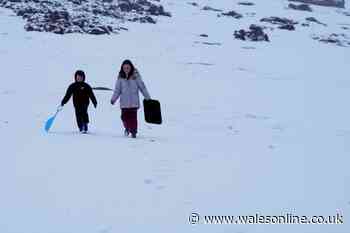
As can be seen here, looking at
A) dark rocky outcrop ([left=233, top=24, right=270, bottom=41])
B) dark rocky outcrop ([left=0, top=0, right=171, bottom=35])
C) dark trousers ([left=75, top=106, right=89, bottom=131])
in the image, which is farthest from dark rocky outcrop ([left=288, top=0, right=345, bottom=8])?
dark trousers ([left=75, top=106, right=89, bottom=131])

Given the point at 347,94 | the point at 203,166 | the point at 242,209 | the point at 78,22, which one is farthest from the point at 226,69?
the point at 242,209

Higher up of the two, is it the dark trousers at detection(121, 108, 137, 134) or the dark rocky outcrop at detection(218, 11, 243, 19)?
the dark trousers at detection(121, 108, 137, 134)

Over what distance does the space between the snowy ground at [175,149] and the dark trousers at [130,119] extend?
0.28 meters

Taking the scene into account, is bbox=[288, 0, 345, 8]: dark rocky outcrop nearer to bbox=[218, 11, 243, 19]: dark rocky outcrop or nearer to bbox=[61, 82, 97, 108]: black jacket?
bbox=[218, 11, 243, 19]: dark rocky outcrop

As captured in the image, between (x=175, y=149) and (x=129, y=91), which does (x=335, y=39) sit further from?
(x=175, y=149)

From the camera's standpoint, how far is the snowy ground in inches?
184

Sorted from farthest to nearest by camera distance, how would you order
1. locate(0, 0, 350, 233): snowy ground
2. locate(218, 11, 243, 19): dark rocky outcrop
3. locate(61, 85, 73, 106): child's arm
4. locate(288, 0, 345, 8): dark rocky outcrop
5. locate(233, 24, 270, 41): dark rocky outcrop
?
locate(288, 0, 345, 8): dark rocky outcrop, locate(218, 11, 243, 19): dark rocky outcrop, locate(233, 24, 270, 41): dark rocky outcrop, locate(61, 85, 73, 106): child's arm, locate(0, 0, 350, 233): snowy ground

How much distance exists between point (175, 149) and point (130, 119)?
4.41ft

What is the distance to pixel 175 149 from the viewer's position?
729cm

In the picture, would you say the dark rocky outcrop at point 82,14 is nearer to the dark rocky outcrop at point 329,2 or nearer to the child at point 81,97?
the child at point 81,97

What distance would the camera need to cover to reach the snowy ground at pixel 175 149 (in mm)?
4676

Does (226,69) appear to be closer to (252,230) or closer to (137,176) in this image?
(137,176)

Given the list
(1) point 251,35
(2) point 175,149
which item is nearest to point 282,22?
(1) point 251,35

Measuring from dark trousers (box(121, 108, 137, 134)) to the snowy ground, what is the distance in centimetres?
28
